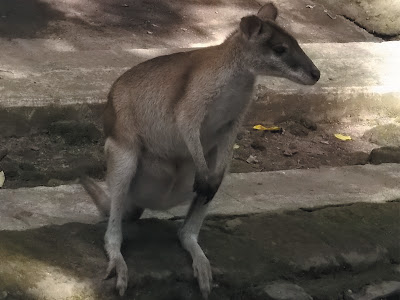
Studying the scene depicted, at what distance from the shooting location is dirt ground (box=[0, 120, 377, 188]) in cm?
507

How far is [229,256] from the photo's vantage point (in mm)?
3828

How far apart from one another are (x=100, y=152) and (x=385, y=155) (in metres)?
1.96

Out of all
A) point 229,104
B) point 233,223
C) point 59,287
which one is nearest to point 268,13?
point 229,104

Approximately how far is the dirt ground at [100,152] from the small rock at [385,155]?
0.18 m

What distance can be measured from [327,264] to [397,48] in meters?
3.81

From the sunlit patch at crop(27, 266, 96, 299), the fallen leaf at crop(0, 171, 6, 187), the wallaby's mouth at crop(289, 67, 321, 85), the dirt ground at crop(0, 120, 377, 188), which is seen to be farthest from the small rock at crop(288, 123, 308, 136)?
the sunlit patch at crop(27, 266, 96, 299)

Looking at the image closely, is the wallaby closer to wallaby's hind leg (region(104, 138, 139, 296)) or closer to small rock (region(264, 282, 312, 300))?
wallaby's hind leg (region(104, 138, 139, 296))

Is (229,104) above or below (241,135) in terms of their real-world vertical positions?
above

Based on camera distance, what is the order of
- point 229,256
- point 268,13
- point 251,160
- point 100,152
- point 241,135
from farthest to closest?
point 241,135
point 251,160
point 100,152
point 268,13
point 229,256

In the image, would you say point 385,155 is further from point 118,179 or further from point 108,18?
point 108,18

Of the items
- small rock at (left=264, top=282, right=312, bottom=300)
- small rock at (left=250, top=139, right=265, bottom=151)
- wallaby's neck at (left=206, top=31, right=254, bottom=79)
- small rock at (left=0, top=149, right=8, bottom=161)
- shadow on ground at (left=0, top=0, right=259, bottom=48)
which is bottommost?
shadow on ground at (left=0, top=0, right=259, bottom=48)

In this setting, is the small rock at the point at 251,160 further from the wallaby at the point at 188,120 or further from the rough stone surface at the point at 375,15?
the rough stone surface at the point at 375,15

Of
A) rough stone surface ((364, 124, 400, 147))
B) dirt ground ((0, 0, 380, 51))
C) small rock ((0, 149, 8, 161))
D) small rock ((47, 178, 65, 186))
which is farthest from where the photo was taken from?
dirt ground ((0, 0, 380, 51))

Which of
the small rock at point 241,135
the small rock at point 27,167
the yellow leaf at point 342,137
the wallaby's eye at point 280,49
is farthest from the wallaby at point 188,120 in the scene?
the yellow leaf at point 342,137
